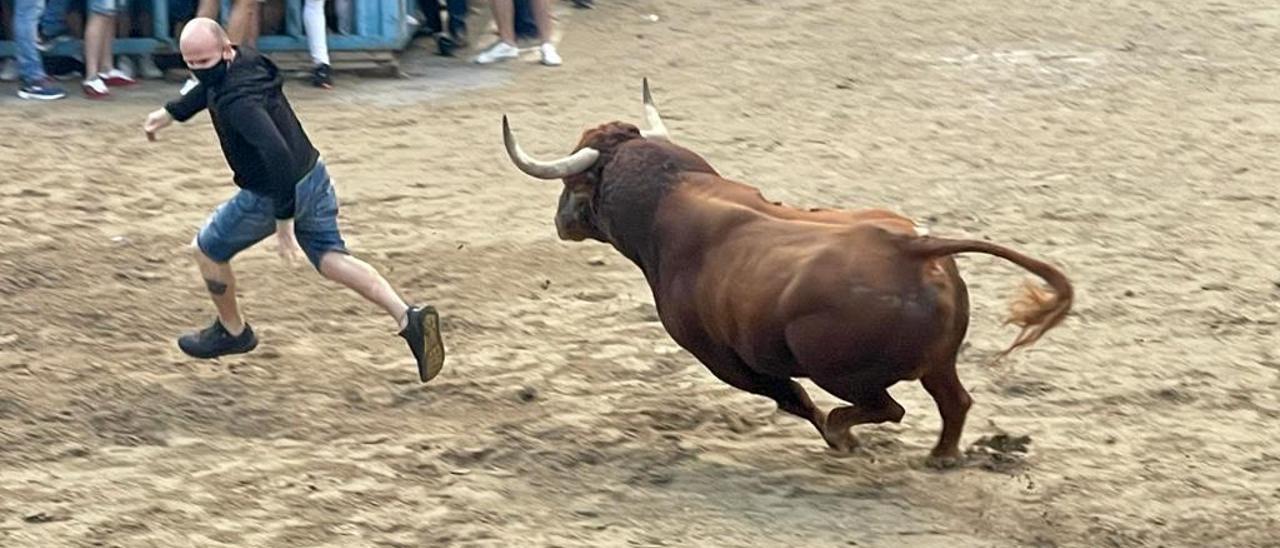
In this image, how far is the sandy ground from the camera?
6.46m

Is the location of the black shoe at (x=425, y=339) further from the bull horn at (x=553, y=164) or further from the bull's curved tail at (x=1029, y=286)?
the bull's curved tail at (x=1029, y=286)

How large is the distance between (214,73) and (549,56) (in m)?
7.32

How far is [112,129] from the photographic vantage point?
12.5 metres

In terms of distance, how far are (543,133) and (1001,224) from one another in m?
3.36

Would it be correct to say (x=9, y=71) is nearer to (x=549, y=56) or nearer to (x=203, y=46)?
(x=549, y=56)

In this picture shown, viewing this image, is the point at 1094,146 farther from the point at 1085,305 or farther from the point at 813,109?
the point at 1085,305

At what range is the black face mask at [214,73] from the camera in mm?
7500

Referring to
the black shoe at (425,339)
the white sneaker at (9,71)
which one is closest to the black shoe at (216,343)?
the black shoe at (425,339)

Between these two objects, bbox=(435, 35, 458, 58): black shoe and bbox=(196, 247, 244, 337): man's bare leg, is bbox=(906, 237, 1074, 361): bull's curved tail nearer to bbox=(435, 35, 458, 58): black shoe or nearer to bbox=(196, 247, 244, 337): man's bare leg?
bbox=(196, 247, 244, 337): man's bare leg

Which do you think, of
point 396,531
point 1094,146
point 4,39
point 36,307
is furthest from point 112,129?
point 396,531

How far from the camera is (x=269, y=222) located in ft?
25.2

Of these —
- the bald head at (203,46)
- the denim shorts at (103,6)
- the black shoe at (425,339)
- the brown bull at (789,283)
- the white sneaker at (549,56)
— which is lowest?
the white sneaker at (549,56)

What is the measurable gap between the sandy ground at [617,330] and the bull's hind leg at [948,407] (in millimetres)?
90

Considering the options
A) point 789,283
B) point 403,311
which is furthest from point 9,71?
point 789,283
